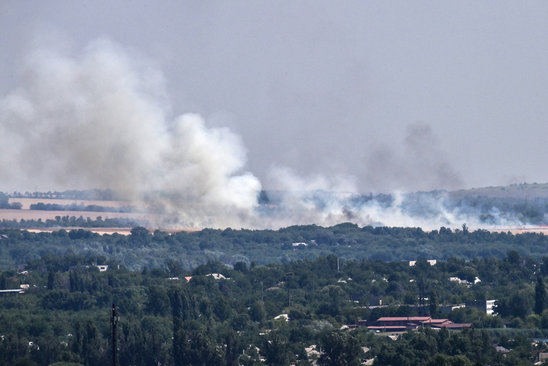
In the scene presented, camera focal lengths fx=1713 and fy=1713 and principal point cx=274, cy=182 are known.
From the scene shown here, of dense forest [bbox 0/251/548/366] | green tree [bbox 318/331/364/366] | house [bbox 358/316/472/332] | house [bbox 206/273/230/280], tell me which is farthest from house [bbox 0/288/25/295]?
green tree [bbox 318/331/364/366]

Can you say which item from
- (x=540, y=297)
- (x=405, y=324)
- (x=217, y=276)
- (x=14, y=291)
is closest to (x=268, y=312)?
(x=405, y=324)

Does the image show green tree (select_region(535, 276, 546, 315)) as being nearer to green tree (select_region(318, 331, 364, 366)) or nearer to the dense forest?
the dense forest

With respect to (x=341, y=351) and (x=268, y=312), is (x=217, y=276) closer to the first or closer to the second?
(x=268, y=312)

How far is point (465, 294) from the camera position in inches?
5994

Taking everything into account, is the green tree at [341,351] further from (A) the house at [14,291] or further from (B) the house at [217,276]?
(B) the house at [217,276]

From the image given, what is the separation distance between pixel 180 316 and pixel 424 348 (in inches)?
1358

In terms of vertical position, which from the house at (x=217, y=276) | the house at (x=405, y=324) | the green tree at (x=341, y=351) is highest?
the house at (x=217, y=276)

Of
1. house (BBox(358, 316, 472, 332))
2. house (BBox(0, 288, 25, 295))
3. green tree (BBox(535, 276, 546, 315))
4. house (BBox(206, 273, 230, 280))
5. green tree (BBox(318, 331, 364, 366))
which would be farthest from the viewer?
house (BBox(206, 273, 230, 280))

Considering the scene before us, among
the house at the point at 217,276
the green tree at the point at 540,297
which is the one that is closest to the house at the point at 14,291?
the house at the point at 217,276

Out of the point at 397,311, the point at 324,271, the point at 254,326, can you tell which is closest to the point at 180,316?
the point at 254,326

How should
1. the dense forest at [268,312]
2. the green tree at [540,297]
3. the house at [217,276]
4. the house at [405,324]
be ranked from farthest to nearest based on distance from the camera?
the house at [217,276] < the green tree at [540,297] < the house at [405,324] < the dense forest at [268,312]

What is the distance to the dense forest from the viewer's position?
355 ft

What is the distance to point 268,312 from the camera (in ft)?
464

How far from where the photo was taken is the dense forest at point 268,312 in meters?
108
